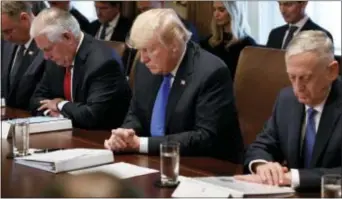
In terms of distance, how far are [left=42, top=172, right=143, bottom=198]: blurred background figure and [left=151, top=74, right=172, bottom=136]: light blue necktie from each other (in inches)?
26.3

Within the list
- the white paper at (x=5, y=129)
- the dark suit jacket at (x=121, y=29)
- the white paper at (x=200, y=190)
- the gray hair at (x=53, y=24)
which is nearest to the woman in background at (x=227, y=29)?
the dark suit jacket at (x=121, y=29)

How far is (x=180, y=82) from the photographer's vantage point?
2980 millimetres

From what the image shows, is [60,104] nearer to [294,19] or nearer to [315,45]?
[315,45]

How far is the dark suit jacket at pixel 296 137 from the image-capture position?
7.94ft

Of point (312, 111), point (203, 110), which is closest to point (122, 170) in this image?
point (203, 110)

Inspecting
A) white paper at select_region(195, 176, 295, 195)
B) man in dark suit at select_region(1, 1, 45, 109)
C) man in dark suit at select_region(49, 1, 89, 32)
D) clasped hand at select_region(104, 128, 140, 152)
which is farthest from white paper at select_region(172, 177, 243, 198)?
man in dark suit at select_region(49, 1, 89, 32)

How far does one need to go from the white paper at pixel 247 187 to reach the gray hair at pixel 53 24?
59.5 inches

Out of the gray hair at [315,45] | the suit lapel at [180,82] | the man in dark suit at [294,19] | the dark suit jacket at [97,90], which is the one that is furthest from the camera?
the man in dark suit at [294,19]

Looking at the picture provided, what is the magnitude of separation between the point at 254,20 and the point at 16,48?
6.26ft

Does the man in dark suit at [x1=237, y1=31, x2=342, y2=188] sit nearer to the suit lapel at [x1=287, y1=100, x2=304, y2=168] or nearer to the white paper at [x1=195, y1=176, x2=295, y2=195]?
the suit lapel at [x1=287, y1=100, x2=304, y2=168]

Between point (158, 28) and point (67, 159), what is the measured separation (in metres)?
0.70

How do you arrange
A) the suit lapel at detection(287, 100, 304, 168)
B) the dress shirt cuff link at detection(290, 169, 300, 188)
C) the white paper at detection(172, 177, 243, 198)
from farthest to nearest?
the suit lapel at detection(287, 100, 304, 168)
the dress shirt cuff link at detection(290, 169, 300, 188)
the white paper at detection(172, 177, 243, 198)

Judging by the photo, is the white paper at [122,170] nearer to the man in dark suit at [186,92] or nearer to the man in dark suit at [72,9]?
the man in dark suit at [186,92]

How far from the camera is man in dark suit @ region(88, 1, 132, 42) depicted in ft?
18.5
